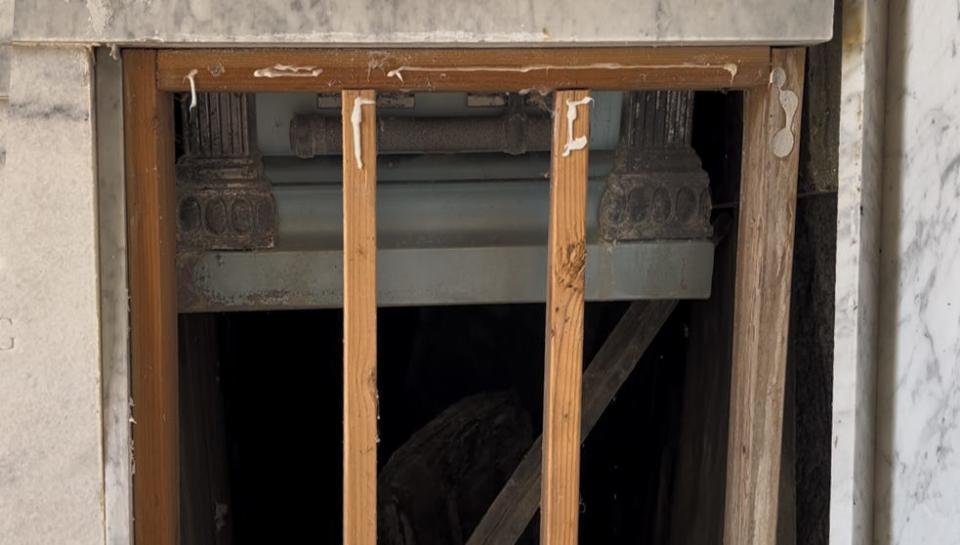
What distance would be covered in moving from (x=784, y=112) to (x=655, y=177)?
0.36m

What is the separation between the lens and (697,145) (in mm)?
1789

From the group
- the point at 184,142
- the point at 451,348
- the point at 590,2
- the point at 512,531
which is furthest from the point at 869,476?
the point at 451,348

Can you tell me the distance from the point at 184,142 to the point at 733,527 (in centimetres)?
101

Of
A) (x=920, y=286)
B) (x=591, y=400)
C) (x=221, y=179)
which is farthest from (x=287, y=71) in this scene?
(x=591, y=400)

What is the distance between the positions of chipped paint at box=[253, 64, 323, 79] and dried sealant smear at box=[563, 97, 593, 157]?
1.01ft

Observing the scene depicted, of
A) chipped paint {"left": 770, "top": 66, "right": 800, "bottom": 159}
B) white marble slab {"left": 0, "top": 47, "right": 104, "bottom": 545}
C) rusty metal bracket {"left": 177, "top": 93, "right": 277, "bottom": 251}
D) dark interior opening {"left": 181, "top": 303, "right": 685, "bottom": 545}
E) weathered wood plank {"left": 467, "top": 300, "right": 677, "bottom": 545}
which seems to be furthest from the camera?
dark interior opening {"left": 181, "top": 303, "right": 685, "bottom": 545}

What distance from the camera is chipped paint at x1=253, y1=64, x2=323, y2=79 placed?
1.17 metres

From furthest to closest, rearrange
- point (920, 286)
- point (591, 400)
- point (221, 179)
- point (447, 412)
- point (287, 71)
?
point (447, 412)
point (591, 400)
point (221, 179)
point (287, 71)
point (920, 286)

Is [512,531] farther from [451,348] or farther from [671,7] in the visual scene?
[671,7]

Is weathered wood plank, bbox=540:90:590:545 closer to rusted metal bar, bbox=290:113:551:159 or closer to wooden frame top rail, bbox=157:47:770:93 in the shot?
wooden frame top rail, bbox=157:47:770:93

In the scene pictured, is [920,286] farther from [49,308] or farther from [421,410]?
[421,410]

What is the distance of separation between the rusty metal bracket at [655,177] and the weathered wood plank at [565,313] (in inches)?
14.4

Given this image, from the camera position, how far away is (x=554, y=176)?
122 centimetres

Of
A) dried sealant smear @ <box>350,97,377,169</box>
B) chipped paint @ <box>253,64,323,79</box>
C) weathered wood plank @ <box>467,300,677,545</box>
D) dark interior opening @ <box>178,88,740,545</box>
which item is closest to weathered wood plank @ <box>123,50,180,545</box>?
chipped paint @ <box>253,64,323,79</box>
